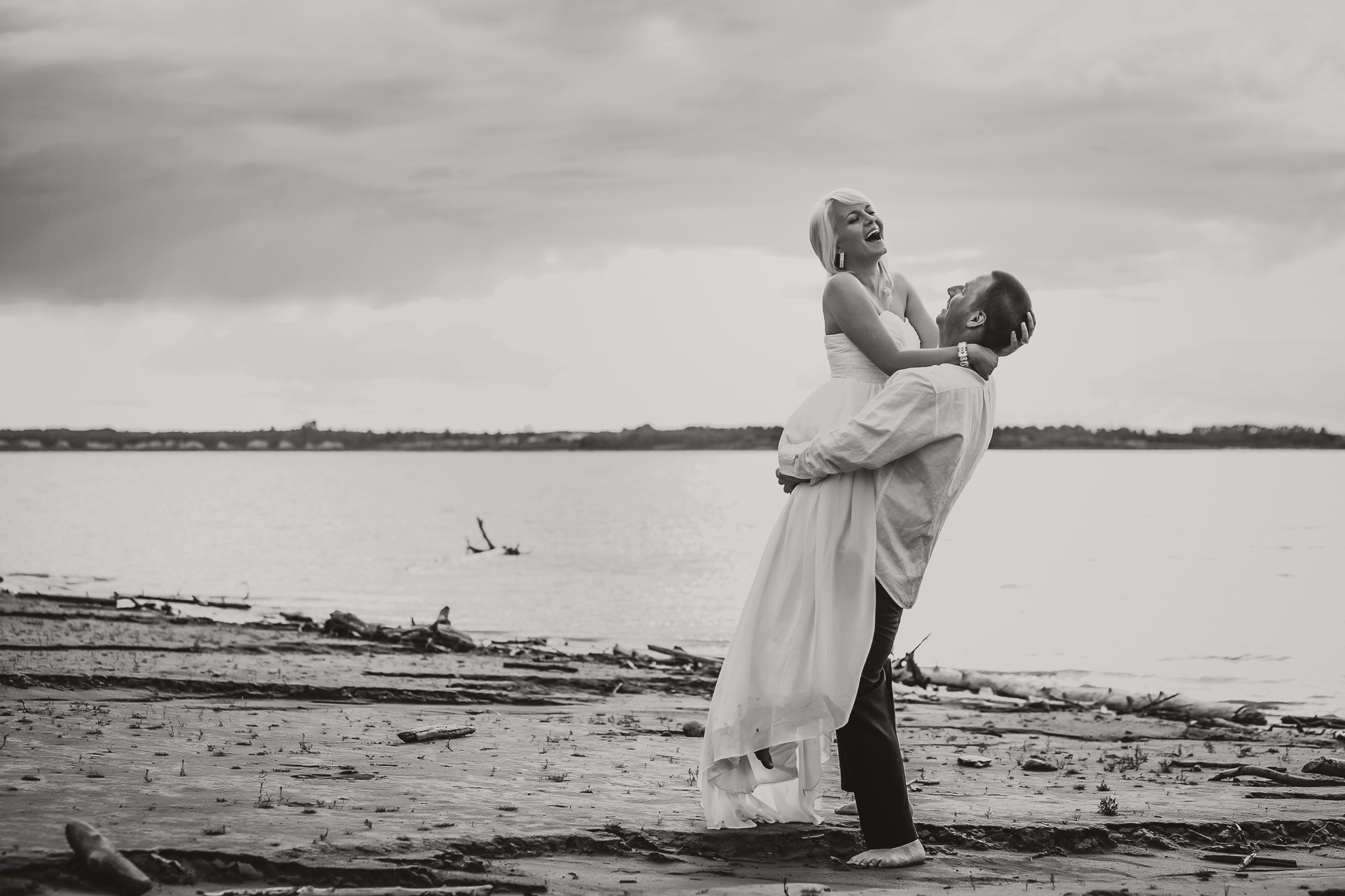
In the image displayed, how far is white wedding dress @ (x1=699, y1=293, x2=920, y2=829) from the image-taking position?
14.6ft

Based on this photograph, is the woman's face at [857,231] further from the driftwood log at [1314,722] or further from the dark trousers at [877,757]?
the driftwood log at [1314,722]

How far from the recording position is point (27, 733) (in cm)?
610

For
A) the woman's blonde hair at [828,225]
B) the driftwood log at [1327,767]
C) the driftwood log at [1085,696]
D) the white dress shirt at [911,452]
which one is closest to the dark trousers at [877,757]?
the white dress shirt at [911,452]

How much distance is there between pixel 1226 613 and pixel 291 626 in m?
20.9

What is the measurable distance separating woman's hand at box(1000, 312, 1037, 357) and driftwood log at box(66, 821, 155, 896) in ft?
11.1

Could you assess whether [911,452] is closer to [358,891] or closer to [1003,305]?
[1003,305]

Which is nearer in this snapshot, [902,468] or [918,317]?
[902,468]

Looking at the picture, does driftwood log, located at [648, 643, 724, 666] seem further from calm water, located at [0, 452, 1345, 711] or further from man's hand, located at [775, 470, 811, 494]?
man's hand, located at [775, 470, 811, 494]

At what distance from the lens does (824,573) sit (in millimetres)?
4531

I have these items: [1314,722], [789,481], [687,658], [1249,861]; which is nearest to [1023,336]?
[789,481]

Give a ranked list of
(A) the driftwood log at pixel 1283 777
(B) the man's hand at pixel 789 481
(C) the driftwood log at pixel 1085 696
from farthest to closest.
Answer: (C) the driftwood log at pixel 1085 696, (A) the driftwood log at pixel 1283 777, (B) the man's hand at pixel 789 481

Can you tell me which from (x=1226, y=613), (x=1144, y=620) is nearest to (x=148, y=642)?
(x=1144, y=620)

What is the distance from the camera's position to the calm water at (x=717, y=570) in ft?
69.1

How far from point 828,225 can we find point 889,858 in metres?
2.37
